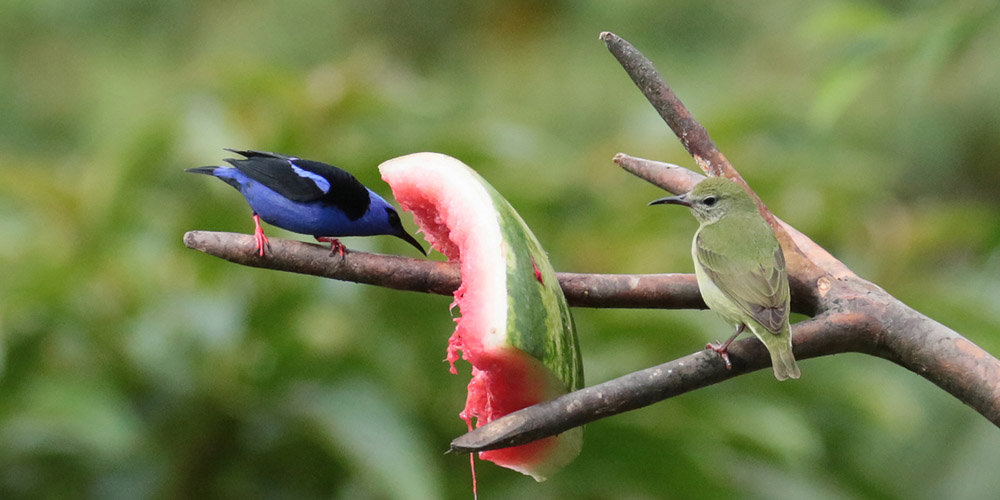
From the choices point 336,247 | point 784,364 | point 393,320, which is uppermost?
point 393,320

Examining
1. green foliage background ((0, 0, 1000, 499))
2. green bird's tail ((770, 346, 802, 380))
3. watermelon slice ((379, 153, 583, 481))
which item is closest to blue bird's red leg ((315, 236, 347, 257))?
watermelon slice ((379, 153, 583, 481))

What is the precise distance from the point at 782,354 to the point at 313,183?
64 centimetres

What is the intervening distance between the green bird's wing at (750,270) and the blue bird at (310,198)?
19.2 inches

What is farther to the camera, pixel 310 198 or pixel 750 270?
pixel 750 270

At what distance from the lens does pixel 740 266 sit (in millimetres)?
1564

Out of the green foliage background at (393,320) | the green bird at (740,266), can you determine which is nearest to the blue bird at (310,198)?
the green bird at (740,266)

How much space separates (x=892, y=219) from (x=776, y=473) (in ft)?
4.95

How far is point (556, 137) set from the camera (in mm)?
5992

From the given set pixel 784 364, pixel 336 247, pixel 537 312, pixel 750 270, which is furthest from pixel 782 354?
pixel 336 247

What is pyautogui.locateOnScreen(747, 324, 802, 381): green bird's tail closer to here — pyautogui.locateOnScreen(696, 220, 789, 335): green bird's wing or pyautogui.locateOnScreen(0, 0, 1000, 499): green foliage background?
pyautogui.locateOnScreen(696, 220, 789, 335): green bird's wing

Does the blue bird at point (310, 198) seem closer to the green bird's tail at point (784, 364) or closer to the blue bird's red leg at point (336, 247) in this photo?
the blue bird's red leg at point (336, 247)

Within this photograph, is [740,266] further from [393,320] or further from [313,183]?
[393,320]

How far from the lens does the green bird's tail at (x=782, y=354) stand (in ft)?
4.46

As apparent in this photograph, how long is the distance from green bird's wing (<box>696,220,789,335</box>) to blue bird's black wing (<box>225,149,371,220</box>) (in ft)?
1.77
